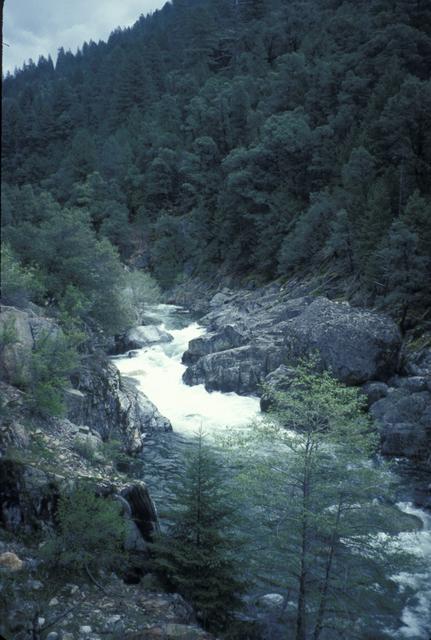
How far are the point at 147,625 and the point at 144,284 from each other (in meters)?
36.9

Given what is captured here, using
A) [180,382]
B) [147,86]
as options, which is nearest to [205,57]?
[147,86]

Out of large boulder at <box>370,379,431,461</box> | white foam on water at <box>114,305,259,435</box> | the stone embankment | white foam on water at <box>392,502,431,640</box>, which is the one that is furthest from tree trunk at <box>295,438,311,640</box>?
large boulder at <box>370,379,431,461</box>

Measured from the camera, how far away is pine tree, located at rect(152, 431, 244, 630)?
10125 millimetres

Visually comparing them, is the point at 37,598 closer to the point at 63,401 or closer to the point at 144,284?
the point at 63,401

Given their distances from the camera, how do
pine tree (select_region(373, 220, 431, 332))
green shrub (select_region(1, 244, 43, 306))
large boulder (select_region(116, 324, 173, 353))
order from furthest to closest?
Answer: large boulder (select_region(116, 324, 173, 353)) → pine tree (select_region(373, 220, 431, 332)) → green shrub (select_region(1, 244, 43, 306))

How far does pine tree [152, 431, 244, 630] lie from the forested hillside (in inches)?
329

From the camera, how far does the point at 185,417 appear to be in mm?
23969

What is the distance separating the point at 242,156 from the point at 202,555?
157 feet

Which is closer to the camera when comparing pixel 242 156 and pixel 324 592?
pixel 324 592

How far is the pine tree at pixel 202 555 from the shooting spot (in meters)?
10.1

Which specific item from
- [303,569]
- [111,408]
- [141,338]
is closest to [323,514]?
[303,569]

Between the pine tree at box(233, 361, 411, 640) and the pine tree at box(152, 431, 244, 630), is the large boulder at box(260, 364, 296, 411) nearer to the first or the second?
the pine tree at box(233, 361, 411, 640)

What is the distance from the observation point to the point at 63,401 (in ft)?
53.6

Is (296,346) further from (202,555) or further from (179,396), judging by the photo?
(202,555)
